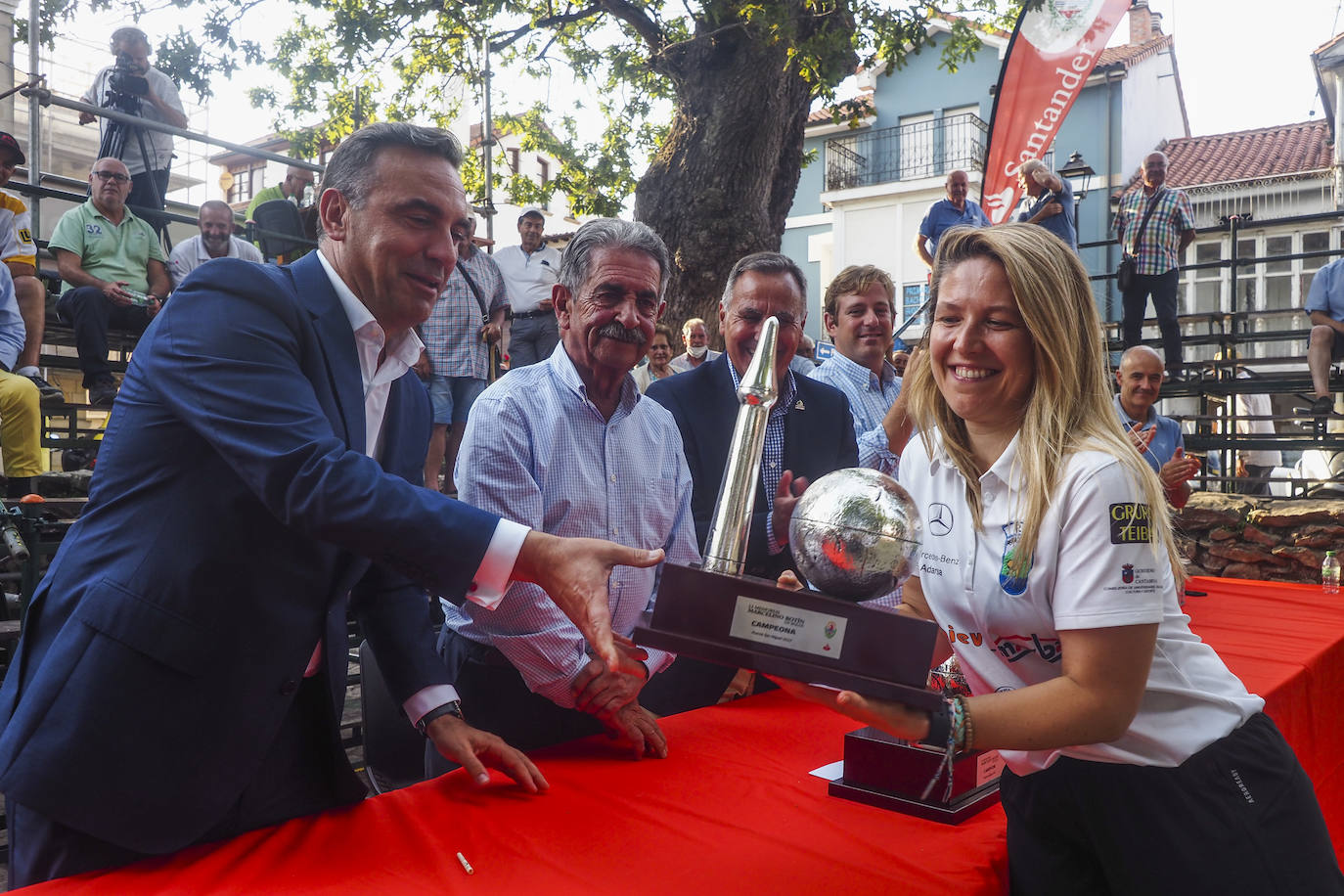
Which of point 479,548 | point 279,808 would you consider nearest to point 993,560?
point 479,548

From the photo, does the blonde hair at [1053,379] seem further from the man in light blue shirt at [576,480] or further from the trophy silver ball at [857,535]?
the man in light blue shirt at [576,480]

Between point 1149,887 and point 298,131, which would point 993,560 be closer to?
point 1149,887

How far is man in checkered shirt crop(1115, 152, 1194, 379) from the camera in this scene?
30.6 feet

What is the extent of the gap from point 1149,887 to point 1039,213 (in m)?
7.66

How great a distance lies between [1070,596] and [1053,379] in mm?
362

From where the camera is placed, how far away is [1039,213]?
8.23m

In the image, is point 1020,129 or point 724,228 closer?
point 724,228

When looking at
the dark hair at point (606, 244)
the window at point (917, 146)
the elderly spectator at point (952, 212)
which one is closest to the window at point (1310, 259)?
the window at point (917, 146)

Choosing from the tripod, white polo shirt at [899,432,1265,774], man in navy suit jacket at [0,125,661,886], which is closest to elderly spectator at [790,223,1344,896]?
white polo shirt at [899,432,1265,774]

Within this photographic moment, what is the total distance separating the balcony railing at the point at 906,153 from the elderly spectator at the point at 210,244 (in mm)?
20052

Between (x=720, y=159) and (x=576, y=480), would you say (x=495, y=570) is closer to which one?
(x=576, y=480)

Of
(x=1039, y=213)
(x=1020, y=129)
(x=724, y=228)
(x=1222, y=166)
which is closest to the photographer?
Answer: (x=724, y=228)

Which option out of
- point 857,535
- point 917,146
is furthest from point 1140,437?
point 917,146

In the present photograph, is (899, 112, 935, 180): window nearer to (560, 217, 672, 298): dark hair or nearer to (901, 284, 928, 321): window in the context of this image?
(901, 284, 928, 321): window
